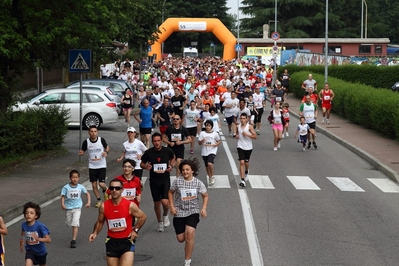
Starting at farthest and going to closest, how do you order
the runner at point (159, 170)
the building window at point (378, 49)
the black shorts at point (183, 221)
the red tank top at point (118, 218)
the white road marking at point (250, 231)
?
the building window at point (378, 49), the runner at point (159, 170), the white road marking at point (250, 231), the black shorts at point (183, 221), the red tank top at point (118, 218)

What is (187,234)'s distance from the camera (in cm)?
1041

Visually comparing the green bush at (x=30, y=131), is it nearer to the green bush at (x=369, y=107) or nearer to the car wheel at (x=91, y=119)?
the car wheel at (x=91, y=119)

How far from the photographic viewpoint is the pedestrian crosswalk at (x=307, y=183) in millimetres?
17797

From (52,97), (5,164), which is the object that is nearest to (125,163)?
(5,164)

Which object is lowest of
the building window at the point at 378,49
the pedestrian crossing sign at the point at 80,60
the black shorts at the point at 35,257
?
the black shorts at the point at 35,257

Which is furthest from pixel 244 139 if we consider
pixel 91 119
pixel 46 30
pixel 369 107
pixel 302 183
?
pixel 369 107

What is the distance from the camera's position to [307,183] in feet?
60.8

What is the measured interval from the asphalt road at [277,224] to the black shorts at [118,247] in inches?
71.2

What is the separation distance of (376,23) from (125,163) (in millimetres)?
107417

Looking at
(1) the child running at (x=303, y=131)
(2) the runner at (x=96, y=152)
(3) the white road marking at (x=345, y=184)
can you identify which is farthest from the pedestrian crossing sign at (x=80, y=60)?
(1) the child running at (x=303, y=131)

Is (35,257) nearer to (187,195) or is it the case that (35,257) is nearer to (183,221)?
(183,221)

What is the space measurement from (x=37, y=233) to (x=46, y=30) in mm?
11726

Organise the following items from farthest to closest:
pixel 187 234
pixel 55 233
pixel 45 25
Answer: pixel 45 25, pixel 55 233, pixel 187 234

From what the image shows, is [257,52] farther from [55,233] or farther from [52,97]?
[55,233]
